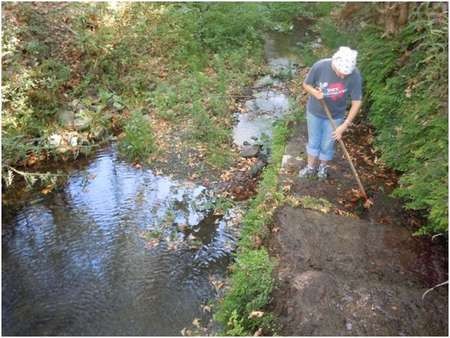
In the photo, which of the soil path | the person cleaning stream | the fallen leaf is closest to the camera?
the soil path

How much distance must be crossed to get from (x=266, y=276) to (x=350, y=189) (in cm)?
240

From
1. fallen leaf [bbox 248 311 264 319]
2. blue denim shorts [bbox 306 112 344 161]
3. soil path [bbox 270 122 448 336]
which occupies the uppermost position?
blue denim shorts [bbox 306 112 344 161]

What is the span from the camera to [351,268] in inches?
182

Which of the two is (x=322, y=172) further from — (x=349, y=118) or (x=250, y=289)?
(x=250, y=289)

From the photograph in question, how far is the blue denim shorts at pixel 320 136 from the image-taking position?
19.2 ft

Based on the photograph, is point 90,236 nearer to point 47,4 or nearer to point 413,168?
point 413,168

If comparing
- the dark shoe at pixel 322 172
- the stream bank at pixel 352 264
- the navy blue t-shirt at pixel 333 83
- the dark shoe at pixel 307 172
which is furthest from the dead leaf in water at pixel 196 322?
the navy blue t-shirt at pixel 333 83

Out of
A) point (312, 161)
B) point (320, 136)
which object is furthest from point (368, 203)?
point (320, 136)

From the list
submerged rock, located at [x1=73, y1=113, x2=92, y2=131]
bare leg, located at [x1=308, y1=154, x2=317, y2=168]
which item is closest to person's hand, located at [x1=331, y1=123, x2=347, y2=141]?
bare leg, located at [x1=308, y1=154, x2=317, y2=168]

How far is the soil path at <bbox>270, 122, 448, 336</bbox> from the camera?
3953 millimetres

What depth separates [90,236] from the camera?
5914 millimetres

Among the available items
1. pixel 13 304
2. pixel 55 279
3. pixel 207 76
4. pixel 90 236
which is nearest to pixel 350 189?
pixel 90 236

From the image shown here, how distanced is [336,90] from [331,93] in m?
0.07

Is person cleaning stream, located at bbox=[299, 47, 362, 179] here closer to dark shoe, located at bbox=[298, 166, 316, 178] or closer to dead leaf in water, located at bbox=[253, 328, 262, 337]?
dark shoe, located at bbox=[298, 166, 316, 178]
